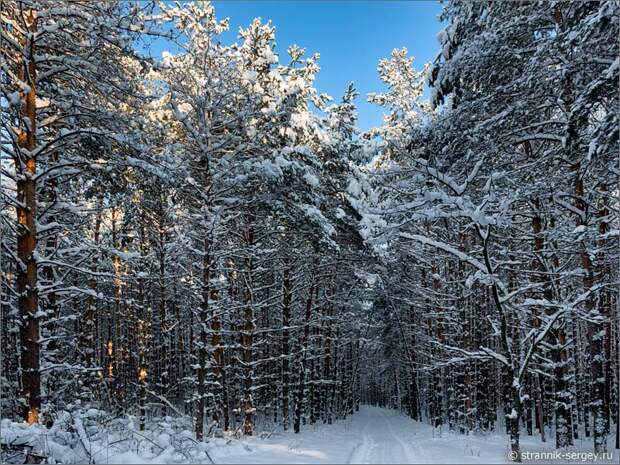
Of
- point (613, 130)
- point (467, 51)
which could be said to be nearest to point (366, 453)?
point (613, 130)

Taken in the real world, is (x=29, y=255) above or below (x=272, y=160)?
below

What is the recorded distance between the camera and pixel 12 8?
8188 mm

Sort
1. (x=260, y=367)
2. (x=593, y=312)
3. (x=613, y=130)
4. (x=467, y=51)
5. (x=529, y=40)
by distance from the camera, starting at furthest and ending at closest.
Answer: (x=260, y=367) < (x=529, y=40) < (x=467, y=51) < (x=593, y=312) < (x=613, y=130)

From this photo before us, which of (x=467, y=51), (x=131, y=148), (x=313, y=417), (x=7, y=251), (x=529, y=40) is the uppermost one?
(x=529, y=40)

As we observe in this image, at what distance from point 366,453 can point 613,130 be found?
928 cm

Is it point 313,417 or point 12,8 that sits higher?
point 12,8

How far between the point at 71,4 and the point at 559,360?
1428 cm

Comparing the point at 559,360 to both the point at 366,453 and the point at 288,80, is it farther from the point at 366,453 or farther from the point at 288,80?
the point at 288,80

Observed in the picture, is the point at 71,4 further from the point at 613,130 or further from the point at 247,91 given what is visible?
the point at 613,130

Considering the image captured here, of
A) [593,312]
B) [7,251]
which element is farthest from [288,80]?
[593,312]

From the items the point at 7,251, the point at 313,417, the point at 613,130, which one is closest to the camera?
the point at 613,130

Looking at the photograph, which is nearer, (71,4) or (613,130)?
(613,130)

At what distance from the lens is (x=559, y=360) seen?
35.8ft

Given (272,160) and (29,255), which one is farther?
(272,160)
